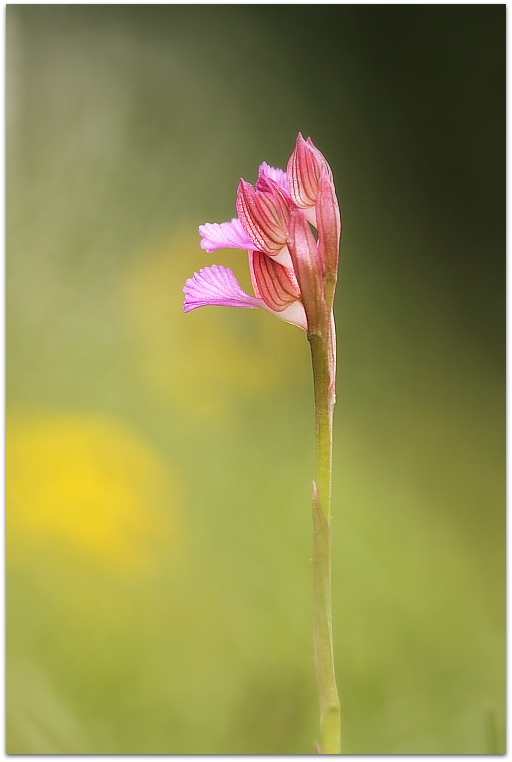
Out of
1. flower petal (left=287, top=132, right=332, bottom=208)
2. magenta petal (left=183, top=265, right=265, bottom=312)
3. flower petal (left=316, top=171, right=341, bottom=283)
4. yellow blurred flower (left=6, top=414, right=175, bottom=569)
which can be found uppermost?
flower petal (left=287, top=132, right=332, bottom=208)

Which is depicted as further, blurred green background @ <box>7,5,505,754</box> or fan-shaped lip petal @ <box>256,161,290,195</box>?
blurred green background @ <box>7,5,505,754</box>

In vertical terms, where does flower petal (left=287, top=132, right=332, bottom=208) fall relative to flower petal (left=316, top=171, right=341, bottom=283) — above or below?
above

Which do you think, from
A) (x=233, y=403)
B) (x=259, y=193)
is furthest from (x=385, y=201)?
(x=259, y=193)

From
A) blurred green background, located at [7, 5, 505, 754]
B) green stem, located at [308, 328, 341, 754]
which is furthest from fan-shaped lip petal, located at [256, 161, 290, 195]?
blurred green background, located at [7, 5, 505, 754]

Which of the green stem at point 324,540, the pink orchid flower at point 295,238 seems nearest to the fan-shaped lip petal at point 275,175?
the pink orchid flower at point 295,238

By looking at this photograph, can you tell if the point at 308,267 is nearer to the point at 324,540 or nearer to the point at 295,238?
the point at 295,238

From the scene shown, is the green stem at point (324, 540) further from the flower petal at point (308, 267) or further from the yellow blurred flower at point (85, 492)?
the yellow blurred flower at point (85, 492)

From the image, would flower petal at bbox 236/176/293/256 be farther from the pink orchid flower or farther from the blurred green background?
the blurred green background
